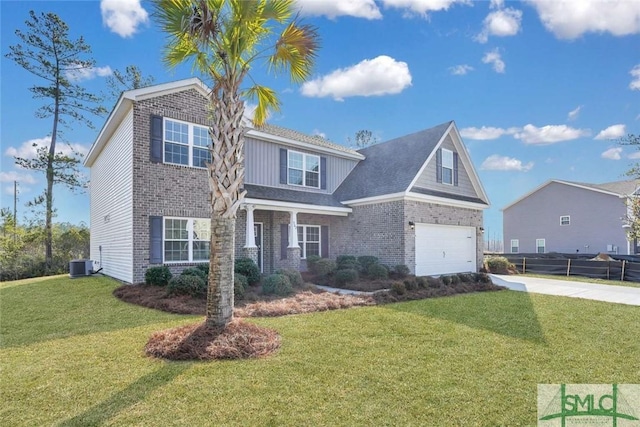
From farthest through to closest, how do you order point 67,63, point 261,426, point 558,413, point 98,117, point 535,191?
point 535,191, point 98,117, point 67,63, point 558,413, point 261,426

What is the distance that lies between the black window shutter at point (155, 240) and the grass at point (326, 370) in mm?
3420

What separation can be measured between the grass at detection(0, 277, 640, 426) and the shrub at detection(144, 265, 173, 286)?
239 centimetres

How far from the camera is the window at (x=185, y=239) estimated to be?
11500mm

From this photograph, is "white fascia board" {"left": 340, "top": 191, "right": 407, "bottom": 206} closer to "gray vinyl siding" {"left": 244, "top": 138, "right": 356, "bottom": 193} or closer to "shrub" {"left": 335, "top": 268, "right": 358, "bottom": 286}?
"gray vinyl siding" {"left": 244, "top": 138, "right": 356, "bottom": 193}

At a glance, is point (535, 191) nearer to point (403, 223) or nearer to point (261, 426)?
point (403, 223)

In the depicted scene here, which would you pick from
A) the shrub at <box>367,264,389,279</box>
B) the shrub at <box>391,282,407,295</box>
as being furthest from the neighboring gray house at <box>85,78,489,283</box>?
the shrub at <box>391,282,407,295</box>

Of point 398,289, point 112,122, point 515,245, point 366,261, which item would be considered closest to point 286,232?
point 366,261

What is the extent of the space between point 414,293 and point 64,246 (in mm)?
20786

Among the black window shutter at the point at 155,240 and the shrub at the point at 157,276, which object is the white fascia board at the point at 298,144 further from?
the shrub at the point at 157,276

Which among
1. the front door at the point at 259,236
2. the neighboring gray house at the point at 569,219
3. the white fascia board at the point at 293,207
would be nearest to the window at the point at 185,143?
the white fascia board at the point at 293,207

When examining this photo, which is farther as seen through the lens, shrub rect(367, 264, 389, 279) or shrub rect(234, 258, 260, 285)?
shrub rect(367, 264, 389, 279)

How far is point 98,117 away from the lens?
21.5 meters

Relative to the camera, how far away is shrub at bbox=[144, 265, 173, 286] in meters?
10.3

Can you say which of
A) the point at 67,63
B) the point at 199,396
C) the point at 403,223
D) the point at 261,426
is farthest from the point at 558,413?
the point at 67,63
